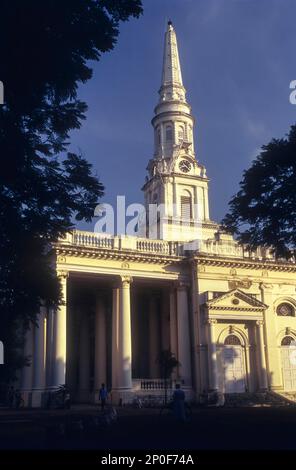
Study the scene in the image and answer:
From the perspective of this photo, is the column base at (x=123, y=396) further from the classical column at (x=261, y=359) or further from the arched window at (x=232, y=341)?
the classical column at (x=261, y=359)

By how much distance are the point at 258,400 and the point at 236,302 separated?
617 cm

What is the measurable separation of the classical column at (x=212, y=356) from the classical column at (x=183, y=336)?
5.32 feet

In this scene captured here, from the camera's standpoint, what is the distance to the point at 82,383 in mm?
37406

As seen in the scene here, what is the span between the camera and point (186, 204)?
44531 millimetres

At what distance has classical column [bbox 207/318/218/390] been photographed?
32.7 m

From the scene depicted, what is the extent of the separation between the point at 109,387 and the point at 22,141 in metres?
24.2

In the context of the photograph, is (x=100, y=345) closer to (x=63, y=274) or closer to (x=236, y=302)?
(x=63, y=274)

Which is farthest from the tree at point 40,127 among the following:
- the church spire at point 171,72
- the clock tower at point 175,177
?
the church spire at point 171,72

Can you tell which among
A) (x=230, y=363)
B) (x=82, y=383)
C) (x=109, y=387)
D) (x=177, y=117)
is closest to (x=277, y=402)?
(x=230, y=363)

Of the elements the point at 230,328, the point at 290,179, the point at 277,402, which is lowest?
the point at 277,402

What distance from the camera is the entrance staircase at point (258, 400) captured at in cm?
3248

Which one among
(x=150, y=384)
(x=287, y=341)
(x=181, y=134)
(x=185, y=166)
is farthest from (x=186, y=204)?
(x=150, y=384)

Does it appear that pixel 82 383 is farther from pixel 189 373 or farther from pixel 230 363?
pixel 230 363

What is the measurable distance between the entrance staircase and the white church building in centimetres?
63
